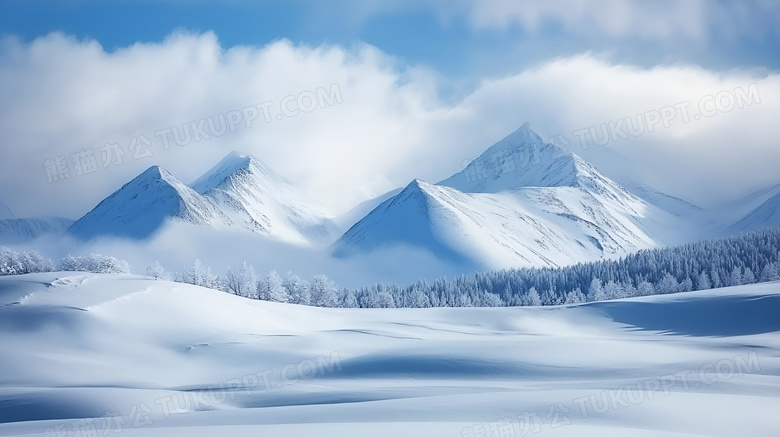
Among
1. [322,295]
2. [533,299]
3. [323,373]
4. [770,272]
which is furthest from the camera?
[533,299]

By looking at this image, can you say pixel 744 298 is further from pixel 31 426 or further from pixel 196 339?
pixel 31 426

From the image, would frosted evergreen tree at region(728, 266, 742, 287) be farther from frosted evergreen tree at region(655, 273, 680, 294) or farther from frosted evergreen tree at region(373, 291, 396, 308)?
frosted evergreen tree at region(373, 291, 396, 308)

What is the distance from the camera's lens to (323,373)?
33469mm

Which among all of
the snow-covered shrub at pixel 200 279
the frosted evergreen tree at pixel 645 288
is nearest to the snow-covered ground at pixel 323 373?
the frosted evergreen tree at pixel 645 288

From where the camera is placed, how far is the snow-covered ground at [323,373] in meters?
18.4

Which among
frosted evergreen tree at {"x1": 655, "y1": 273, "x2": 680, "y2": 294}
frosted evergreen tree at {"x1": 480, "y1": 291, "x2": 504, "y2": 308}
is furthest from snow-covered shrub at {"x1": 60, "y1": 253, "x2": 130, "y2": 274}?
frosted evergreen tree at {"x1": 655, "y1": 273, "x2": 680, "y2": 294}

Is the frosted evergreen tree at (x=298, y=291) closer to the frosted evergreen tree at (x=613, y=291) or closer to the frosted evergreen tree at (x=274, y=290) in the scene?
the frosted evergreen tree at (x=274, y=290)

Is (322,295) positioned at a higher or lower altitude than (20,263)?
lower

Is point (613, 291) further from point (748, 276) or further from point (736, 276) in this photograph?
point (748, 276)

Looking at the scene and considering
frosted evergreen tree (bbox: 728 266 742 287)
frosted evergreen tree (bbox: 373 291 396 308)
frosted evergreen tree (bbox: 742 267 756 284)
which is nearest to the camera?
frosted evergreen tree (bbox: 742 267 756 284)

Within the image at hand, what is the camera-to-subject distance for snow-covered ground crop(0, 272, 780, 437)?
18359 millimetres

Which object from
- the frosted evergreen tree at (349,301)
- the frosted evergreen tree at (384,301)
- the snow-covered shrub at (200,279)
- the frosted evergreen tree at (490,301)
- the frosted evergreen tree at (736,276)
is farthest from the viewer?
the frosted evergreen tree at (490,301)

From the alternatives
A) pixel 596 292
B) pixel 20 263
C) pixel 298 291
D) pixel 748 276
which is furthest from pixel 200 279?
pixel 748 276

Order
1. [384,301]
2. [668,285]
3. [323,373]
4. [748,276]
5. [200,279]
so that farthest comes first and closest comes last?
[384,301], [200,279], [668,285], [748,276], [323,373]
